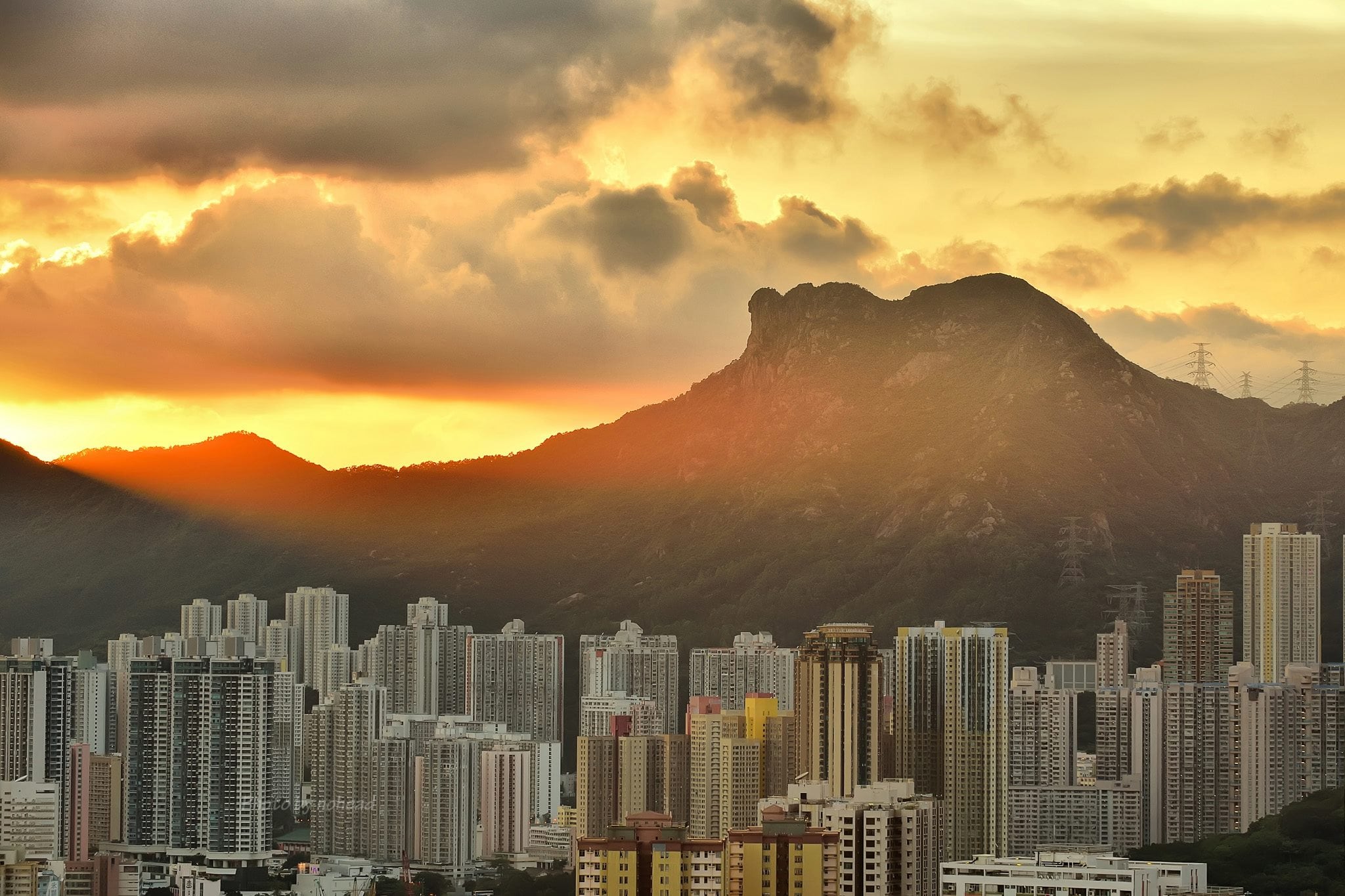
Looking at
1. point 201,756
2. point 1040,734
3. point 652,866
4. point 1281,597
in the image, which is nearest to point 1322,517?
point 1281,597

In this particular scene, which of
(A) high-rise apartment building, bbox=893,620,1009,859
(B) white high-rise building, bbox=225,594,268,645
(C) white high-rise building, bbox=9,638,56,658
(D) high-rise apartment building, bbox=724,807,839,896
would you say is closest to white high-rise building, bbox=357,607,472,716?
(B) white high-rise building, bbox=225,594,268,645

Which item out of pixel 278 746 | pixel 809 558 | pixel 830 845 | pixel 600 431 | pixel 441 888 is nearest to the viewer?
pixel 830 845

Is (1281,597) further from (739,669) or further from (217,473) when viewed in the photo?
(217,473)

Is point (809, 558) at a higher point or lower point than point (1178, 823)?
higher

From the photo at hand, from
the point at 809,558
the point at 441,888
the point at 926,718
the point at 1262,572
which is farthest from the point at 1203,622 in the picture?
the point at 441,888

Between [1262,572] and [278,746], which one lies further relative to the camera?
[1262,572]

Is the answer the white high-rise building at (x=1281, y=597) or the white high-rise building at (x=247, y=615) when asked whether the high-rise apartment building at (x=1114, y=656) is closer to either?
the white high-rise building at (x=1281, y=597)

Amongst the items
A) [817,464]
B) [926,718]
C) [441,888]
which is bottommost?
[441,888]

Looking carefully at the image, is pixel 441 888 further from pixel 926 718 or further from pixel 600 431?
pixel 600 431

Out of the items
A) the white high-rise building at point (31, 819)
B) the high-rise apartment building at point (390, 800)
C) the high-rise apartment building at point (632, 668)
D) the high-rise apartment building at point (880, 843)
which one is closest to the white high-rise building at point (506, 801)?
the high-rise apartment building at point (390, 800)
